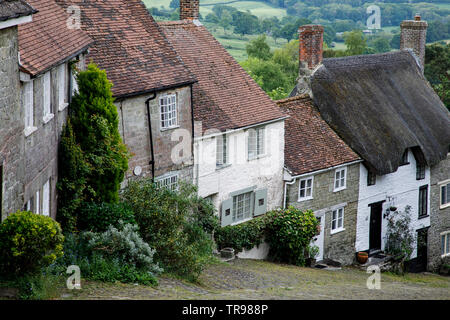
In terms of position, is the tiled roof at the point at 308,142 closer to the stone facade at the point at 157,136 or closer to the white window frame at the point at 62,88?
the stone facade at the point at 157,136

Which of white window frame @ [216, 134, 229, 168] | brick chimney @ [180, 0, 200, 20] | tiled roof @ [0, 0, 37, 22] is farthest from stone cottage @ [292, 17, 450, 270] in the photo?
tiled roof @ [0, 0, 37, 22]

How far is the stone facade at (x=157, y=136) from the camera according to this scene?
74.8ft

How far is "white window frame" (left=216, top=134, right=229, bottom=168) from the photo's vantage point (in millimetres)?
26641

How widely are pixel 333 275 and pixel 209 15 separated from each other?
107396 millimetres

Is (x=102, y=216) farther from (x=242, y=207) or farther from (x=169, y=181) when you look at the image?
(x=242, y=207)

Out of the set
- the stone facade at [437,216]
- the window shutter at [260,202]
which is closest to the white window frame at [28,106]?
the window shutter at [260,202]

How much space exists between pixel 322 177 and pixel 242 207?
162 inches

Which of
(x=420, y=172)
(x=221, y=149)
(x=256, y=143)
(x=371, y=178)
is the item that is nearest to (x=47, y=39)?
(x=221, y=149)

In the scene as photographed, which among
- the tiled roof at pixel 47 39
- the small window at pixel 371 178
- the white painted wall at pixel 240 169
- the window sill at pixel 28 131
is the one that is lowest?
the small window at pixel 371 178

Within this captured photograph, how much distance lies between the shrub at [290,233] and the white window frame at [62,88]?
1085 centimetres

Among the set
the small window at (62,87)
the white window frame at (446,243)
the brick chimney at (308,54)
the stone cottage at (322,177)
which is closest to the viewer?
the small window at (62,87)

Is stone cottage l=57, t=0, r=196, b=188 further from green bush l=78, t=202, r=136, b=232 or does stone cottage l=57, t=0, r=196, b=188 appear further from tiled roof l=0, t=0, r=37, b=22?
tiled roof l=0, t=0, r=37, b=22

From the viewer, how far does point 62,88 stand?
773 inches
